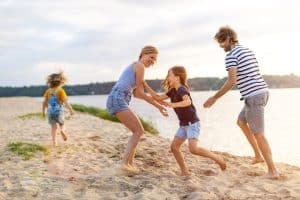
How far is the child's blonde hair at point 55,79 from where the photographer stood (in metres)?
11.6

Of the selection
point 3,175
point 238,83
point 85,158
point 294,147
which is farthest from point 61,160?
point 294,147

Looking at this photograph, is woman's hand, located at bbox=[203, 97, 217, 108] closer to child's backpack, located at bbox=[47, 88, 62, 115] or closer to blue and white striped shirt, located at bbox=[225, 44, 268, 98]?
blue and white striped shirt, located at bbox=[225, 44, 268, 98]

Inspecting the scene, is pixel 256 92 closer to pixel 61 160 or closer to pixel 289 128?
pixel 61 160

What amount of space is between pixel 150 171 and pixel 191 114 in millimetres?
1259

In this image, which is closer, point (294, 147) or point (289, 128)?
point (294, 147)

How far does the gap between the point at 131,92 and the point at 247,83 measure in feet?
6.01

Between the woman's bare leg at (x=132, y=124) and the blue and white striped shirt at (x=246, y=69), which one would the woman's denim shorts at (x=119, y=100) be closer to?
the woman's bare leg at (x=132, y=124)

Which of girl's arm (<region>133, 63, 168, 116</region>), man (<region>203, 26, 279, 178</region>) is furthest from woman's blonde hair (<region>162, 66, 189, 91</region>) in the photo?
man (<region>203, 26, 279, 178</region>)

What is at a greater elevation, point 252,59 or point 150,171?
point 252,59

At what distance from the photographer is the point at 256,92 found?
8852 millimetres

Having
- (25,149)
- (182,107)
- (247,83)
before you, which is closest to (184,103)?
(182,107)

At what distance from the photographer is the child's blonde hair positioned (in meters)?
11.6

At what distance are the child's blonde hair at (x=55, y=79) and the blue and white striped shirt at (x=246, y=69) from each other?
13.3ft

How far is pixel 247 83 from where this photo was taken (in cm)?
888
